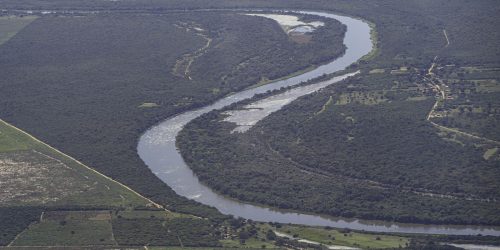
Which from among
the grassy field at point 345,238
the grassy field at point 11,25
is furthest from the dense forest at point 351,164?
the grassy field at point 11,25

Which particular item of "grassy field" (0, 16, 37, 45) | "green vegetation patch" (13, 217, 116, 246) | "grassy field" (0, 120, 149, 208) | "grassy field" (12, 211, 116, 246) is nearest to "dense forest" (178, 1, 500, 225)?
"grassy field" (0, 120, 149, 208)

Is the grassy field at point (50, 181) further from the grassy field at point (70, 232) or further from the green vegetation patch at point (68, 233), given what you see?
the green vegetation patch at point (68, 233)

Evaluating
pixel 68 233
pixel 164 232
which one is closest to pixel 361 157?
pixel 164 232

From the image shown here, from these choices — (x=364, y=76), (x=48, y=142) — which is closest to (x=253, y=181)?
(x=48, y=142)

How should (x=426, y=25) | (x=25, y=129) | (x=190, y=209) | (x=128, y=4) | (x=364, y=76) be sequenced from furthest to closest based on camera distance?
(x=128, y=4) < (x=426, y=25) < (x=364, y=76) < (x=25, y=129) < (x=190, y=209)

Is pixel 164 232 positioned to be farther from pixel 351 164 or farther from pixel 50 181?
pixel 351 164

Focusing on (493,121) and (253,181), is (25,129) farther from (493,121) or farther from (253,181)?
(493,121)

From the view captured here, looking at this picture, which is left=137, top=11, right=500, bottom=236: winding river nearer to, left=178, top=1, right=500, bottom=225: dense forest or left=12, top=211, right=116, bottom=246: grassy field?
left=178, top=1, right=500, bottom=225: dense forest
